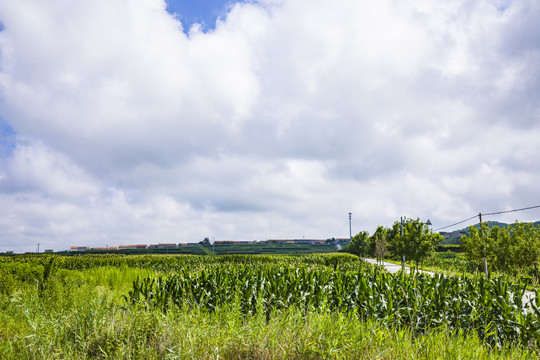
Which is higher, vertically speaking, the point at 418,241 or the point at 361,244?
the point at 418,241

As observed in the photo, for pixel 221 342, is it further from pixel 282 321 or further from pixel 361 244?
pixel 361 244

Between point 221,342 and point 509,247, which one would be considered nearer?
point 221,342

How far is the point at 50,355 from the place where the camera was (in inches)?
170

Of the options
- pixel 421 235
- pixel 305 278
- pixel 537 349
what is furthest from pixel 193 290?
pixel 421 235

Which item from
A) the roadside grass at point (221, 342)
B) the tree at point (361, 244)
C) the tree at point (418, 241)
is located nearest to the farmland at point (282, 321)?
the roadside grass at point (221, 342)

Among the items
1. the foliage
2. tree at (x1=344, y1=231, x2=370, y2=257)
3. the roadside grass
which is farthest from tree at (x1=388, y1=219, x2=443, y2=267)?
tree at (x1=344, y1=231, x2=370, y2=257)

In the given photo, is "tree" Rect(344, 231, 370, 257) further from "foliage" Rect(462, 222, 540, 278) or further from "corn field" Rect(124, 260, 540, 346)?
"corn field" Rect(124, 260, 540, 346)

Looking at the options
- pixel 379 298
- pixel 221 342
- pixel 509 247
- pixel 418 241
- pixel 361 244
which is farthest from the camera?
pixel 361 244

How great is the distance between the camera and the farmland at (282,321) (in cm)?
423

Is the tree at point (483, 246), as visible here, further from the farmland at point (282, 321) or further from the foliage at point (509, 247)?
the farmland at point (282, 321)

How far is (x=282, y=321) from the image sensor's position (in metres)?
4.67

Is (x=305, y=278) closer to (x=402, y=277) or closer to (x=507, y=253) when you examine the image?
(x=402, y=277)

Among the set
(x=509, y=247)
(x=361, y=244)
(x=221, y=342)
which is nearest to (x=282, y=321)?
(x=221, y=342)

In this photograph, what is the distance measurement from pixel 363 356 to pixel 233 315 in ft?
6.63
